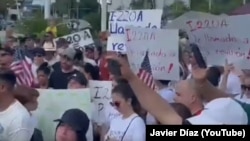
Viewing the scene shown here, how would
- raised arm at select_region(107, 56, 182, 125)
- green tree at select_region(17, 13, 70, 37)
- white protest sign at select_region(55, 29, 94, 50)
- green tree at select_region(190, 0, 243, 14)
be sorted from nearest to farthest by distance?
raised arm at select_region(107, 56, 182, 125)
green tree at select_region(190, 0, 243, 14)
white protest sign at select_region(55, 29, 94, 50)
green tree at select_region(17, 13, 70, 37)

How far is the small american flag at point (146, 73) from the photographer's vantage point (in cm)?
540

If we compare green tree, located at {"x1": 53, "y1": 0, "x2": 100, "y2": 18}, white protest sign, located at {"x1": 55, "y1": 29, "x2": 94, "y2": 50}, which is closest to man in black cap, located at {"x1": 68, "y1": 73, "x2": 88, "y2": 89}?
green tree, located at {"x1": 53, "y1": 0, "x2": 100, "y2": 18}

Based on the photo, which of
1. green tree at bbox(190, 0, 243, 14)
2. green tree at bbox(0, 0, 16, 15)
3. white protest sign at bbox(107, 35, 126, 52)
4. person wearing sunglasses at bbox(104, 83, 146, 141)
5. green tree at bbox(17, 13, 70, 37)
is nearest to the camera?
person wearing sunglasses at bbox(104, 83, 146, 141)

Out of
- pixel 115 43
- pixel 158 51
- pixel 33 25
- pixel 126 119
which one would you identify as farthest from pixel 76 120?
pixel 33 25

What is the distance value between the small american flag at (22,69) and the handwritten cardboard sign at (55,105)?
16cm

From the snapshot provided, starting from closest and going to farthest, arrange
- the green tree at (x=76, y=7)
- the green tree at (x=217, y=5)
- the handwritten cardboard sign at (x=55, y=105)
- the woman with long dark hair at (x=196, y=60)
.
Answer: the handwritten cardboard sign at (x=55, y=105) → the woman with long dark hair at (x=196, y=60) → the green tree at (x=217, y=5) → the green tree at (x=76, y=7)

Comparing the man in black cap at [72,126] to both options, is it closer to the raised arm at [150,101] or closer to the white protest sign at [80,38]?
the raised arm at [150,101]

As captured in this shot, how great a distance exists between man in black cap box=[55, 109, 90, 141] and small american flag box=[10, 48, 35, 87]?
392mm

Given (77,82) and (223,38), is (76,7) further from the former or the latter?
(223,38)

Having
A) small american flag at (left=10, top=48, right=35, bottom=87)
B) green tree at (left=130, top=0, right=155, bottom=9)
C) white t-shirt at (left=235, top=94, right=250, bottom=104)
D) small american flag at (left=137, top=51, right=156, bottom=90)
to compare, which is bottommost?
white t-shirt at (left=235, top=94, right=250, bottom=104)

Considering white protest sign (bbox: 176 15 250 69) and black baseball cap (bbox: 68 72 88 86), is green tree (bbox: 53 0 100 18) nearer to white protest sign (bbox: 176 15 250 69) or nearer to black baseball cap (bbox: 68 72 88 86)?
black baseball cap (bbox: 68 72 88 86)

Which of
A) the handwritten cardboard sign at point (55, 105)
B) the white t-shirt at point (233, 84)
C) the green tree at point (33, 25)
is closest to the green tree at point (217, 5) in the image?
the white t-shirt at point (233, 84)

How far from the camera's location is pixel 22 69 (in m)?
5.72

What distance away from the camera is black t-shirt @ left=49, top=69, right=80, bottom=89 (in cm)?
568
